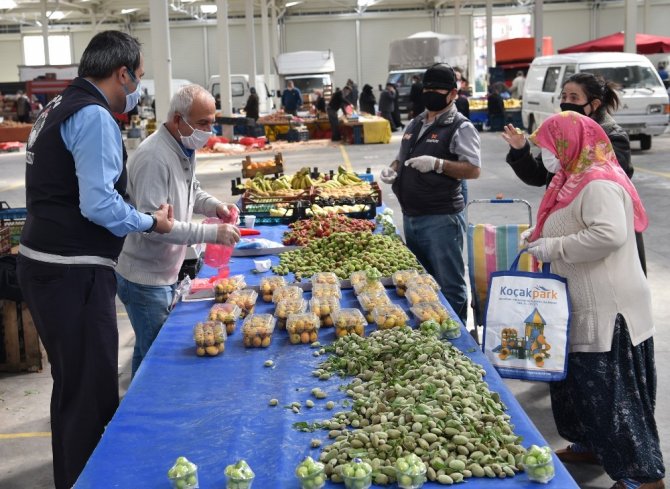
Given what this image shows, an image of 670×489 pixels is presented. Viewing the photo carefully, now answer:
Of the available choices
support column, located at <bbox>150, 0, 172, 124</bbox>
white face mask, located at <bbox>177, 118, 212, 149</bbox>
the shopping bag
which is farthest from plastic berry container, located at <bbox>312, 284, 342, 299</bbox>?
support column, located at <bbox>150, 0, 172, 124</bbox>

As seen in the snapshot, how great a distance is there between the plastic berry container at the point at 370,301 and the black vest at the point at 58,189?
4.24 feet

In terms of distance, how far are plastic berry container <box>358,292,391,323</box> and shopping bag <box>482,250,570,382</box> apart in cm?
52

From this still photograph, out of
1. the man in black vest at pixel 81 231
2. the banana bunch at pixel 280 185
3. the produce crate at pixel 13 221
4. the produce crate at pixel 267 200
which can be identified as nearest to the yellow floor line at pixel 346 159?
the banana bunch at pixel 280 185

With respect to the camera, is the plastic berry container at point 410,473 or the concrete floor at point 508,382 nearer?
the plastic berry container at point 410,473

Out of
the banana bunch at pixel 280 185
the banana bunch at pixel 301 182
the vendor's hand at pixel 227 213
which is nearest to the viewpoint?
the vendor's hand at pixel 227 213

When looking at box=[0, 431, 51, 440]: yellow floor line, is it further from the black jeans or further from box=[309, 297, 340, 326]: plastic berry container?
box=[309, 297, 340, 326]: plastic berry container

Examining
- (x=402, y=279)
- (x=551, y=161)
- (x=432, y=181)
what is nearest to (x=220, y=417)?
(x=402, y=279)

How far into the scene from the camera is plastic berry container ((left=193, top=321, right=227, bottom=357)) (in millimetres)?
3688

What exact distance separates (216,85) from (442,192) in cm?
3084

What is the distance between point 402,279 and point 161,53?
1257 centimetres

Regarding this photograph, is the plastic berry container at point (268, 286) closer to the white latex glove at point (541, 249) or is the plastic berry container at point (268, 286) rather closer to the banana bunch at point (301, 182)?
the white latex glove at point (541, 249)

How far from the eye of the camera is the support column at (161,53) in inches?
617

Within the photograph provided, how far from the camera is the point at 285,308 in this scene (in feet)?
13.4

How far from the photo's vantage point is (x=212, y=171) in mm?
19531
